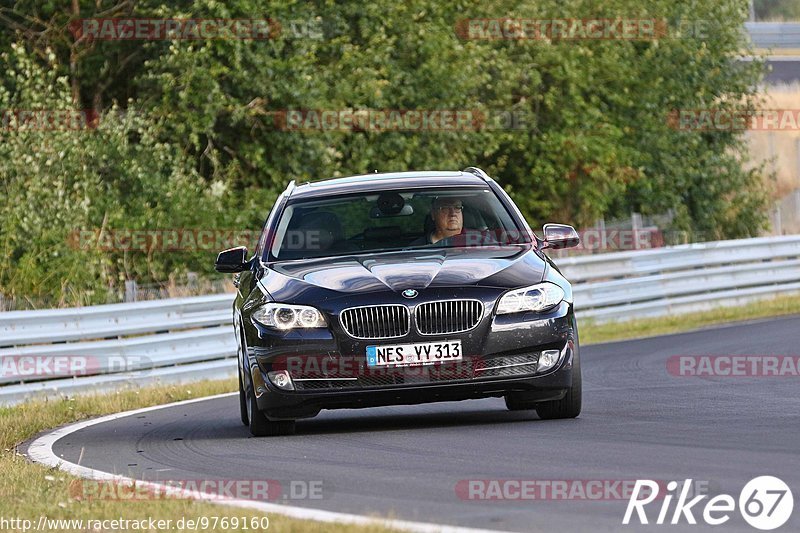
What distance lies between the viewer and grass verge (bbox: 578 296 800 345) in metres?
21.2

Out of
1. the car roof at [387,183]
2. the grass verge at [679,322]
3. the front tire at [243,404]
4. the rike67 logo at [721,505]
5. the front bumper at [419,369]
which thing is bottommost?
the grass verge at [679,322]

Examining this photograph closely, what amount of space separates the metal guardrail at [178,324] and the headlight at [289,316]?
20.4 ft

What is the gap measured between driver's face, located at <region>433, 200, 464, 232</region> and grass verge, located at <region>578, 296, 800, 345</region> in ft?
32.0

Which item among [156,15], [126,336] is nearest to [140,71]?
[156,15]

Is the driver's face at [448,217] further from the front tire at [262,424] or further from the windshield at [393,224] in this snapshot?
the front tire at [262,424]

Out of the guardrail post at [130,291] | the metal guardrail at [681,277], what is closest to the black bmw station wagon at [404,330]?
the guardrail post at [130,291]

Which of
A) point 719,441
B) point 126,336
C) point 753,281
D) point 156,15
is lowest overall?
point 753,281

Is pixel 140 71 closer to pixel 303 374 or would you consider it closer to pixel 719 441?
pixel 303 374

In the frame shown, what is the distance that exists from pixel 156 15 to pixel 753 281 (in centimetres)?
1018

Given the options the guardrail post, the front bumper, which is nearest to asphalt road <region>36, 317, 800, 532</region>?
the front bumper

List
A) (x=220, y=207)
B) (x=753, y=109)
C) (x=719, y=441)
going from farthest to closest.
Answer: (x=753, y=109), (x=220, y=207), (x=719, y=441)

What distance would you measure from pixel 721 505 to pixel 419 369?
3394 mm

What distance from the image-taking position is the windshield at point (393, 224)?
10.7m

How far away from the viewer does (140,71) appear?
92.5 feet
